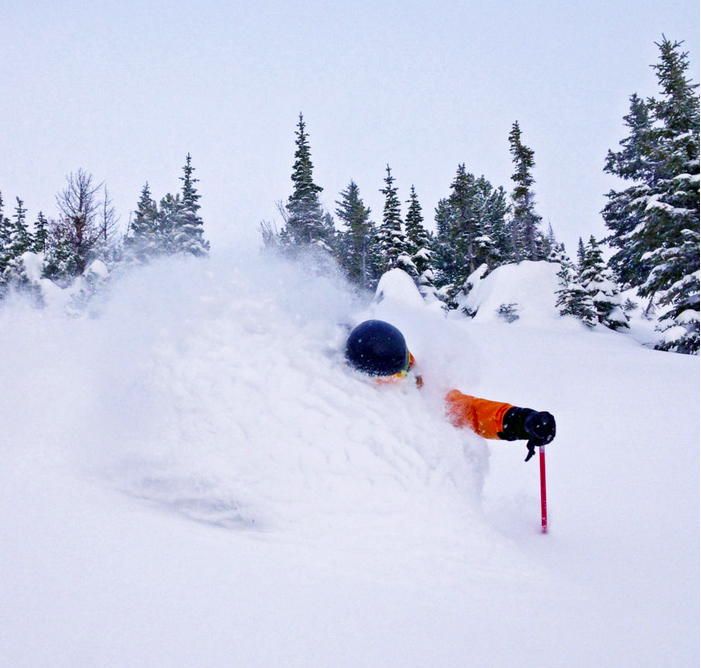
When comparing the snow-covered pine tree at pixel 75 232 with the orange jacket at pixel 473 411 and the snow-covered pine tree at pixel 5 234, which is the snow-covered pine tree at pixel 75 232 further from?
the orange jacket at pixel 473 411

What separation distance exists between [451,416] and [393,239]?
72.6ft

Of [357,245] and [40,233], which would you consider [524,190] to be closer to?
[357,245]

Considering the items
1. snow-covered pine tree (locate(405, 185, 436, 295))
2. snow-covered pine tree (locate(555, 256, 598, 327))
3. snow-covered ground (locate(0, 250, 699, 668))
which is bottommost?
snow-covered ground (locate(0, 250, 699, 668))

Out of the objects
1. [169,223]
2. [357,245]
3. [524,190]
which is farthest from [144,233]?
[524,190]

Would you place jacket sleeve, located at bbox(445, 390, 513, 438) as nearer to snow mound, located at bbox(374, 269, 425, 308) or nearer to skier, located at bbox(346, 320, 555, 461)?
skier, located at bbox(346, 320, 555, 461)

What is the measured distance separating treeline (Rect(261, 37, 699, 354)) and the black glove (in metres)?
12.8

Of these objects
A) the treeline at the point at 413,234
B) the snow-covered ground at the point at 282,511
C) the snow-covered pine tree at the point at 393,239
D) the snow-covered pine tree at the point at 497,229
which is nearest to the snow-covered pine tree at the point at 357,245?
the treeline at the point at 413,234

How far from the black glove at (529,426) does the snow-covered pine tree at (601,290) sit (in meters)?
17.2

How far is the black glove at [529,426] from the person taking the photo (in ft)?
8.91

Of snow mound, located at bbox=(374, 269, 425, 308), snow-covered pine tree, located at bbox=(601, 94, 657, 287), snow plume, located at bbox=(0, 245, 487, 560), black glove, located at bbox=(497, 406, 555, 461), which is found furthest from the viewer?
snow-covered pine tree, located at bbox=(601, 94, 657, 287)

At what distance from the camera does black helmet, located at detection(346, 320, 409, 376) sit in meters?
2.82

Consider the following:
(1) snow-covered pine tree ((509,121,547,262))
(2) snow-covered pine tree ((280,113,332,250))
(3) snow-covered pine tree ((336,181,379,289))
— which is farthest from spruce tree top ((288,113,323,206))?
(1) snow-covered pine tree ((509,121,547,262))

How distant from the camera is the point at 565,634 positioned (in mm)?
1461

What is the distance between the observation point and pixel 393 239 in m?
24.3
